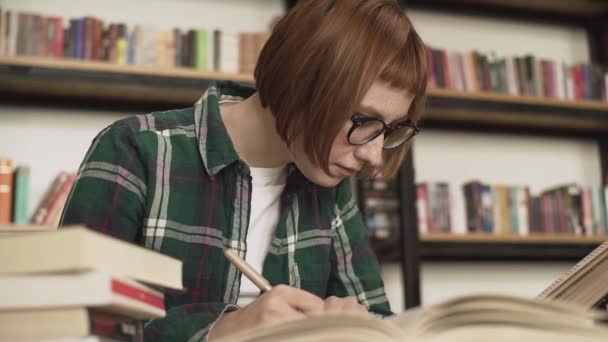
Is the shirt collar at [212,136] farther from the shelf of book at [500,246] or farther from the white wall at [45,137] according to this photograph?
the shelf of book at [500,246]

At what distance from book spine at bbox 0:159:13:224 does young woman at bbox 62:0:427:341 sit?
3.61 ft

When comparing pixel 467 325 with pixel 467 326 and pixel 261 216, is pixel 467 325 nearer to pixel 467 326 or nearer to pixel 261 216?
pixel 467 326

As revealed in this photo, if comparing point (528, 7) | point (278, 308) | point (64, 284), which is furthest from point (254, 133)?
point (528, 7)

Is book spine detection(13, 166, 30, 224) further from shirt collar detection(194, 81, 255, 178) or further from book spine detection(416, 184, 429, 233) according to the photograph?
book spine detection(416, 184, 429, 233)

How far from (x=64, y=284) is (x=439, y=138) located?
2504 millimetres

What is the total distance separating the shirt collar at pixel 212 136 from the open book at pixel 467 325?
0.64 meters

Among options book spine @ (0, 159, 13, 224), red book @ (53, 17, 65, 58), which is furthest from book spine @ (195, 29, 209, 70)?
book spine @ (0, 159, 13, 224)

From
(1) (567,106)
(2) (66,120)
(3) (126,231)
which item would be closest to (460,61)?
(1) (567,106)

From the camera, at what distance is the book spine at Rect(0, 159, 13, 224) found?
2.11 meters

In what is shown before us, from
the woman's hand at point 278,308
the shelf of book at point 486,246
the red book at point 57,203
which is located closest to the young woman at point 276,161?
the woman's hand at point 278,308

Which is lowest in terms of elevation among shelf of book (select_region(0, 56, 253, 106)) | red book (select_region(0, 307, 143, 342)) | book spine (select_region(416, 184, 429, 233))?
red book (select_region(0, 307, 143, 342))

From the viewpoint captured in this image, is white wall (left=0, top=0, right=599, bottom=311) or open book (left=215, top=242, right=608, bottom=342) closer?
open book (left=215, top=242, right=608, bottom=342)

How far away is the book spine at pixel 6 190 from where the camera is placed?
2113mm

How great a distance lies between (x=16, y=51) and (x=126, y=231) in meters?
1.33
